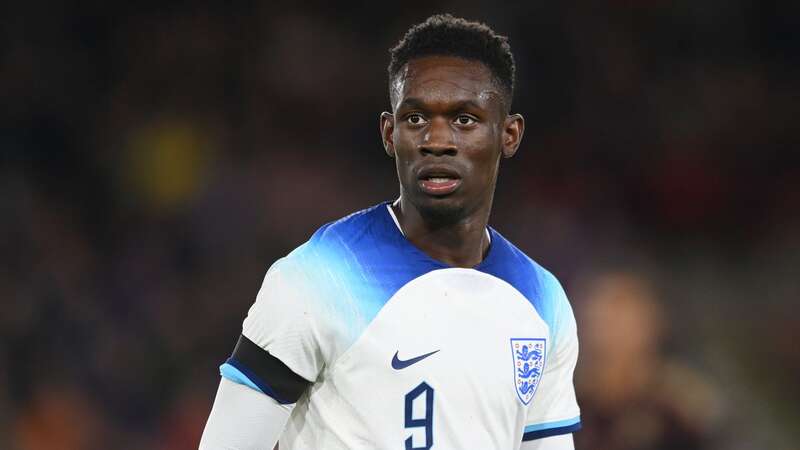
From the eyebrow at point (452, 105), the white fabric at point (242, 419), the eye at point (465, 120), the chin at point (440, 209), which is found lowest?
the white fabric at point (242, 419)

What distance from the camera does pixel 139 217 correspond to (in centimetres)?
648

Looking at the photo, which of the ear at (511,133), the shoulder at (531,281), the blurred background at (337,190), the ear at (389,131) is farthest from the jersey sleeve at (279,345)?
the blurred background at (337,190)

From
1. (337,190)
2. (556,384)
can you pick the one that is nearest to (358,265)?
(556,384)

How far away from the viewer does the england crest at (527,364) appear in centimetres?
272

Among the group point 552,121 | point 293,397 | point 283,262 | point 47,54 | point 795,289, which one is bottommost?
point 293,397

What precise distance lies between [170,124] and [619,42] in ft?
9.55

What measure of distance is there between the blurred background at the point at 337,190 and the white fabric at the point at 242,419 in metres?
3.29

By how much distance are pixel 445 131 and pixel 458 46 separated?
0.22 m

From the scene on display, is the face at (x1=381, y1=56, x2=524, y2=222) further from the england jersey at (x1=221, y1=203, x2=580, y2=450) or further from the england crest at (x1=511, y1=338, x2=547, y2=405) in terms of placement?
the england crest at (x1=511, y1=338, x2=547, y2=405)

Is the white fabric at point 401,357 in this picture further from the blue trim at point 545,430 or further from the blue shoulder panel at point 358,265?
the blue trim at point 545,430

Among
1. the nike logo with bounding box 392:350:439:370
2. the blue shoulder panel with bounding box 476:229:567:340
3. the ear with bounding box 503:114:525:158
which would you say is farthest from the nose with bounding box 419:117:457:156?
the nike logo with bounding box 392:350:439:370

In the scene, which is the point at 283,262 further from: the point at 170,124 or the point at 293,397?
the point at 170,124

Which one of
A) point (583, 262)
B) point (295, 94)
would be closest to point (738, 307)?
point (583, 262)

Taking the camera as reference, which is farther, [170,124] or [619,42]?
[619,42]
